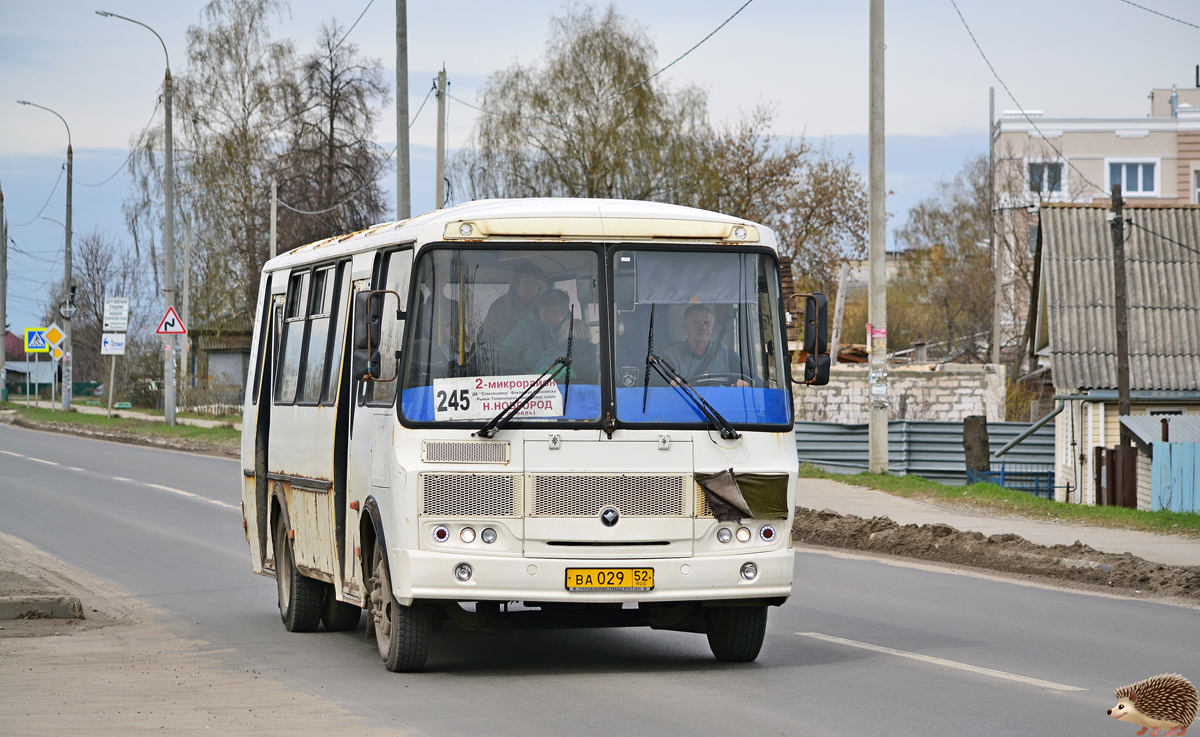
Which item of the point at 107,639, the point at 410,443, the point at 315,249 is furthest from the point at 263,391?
the point at 410,443

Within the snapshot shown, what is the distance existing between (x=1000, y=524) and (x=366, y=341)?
12702 mm

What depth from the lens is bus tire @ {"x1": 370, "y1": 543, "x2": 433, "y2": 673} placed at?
9.02m

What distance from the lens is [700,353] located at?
29.9 ft

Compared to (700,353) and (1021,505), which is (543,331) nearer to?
(700,353)

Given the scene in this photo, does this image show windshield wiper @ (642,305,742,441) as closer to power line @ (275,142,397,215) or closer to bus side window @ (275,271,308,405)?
bus side window @ (275,271,308,405)

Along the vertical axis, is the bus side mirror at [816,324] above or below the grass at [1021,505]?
above

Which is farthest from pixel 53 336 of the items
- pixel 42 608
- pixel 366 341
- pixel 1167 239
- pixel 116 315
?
pixel 366 341

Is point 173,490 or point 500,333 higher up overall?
point 500,333

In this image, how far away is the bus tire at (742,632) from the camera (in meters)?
9.54

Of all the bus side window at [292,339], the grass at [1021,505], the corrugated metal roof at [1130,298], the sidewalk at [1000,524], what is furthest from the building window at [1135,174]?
the bus side window at [292,339]

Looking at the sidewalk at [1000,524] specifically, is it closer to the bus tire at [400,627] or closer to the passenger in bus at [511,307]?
the passenger in bus at [511,307]

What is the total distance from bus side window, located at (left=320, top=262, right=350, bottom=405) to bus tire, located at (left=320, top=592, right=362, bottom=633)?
1.74 m

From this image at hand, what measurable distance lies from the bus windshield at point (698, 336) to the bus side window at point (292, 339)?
3.44 meters

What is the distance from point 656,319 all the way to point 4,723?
13.3 ft
